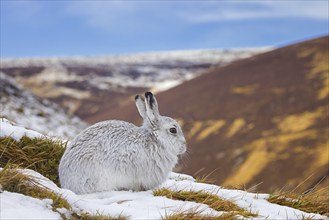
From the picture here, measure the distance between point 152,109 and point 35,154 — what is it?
2076 mm

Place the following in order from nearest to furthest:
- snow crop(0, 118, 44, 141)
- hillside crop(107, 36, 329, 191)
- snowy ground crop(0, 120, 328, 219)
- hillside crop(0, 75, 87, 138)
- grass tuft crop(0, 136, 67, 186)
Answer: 1. snowy ground crop(0, 120, 328, 219)
2. grass tuft crop(0, 136, 67, 186)
3. snow crop(0, 118, 44, 141)
4. hillside crop(0, 75, 87, 138)
5. hillside crop(107, 36, 329, 191)

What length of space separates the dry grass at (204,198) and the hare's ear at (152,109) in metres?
1.19

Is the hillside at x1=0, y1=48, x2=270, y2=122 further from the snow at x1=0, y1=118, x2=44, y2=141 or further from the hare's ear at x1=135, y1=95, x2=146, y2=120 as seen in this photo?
the hare's ear at x1=135, y1=95, x2=146, y2=120

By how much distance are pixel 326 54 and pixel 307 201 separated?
910 inches

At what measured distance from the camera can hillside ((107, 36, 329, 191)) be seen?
817 inches

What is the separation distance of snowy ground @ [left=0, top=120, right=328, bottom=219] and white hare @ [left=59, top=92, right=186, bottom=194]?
0.23 m

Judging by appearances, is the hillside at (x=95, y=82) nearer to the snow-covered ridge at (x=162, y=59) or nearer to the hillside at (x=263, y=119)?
the snow-covered ridge at (x=162, y=59)

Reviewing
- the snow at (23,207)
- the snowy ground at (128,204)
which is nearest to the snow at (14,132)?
the snowy ground at (128,204)

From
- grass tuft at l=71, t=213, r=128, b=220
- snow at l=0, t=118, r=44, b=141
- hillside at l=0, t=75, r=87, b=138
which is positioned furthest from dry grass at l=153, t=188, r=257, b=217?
hillside at l=0, t=75, r=87, b=138

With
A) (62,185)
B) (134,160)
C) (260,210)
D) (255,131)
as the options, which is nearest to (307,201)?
(260,210)

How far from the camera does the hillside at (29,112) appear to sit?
17777mm

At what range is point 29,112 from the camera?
2084 centimetres

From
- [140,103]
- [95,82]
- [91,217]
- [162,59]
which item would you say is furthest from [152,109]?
[162,59]

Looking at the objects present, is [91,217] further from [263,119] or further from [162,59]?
[162,59]
